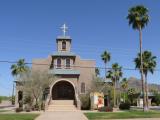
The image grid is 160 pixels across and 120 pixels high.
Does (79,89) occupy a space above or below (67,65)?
below

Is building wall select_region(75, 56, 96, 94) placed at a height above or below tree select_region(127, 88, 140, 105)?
above

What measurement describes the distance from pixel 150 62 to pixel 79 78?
14213 mm

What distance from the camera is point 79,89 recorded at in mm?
58344

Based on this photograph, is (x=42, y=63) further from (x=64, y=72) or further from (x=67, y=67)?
(x=64, y=72)

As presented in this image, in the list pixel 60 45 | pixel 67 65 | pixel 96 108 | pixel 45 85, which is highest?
pixel 60 45

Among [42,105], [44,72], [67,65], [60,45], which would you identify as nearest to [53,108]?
[42,105]

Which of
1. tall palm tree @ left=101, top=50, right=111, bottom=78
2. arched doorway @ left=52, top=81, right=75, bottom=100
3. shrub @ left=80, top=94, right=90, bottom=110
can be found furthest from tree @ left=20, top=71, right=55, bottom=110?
tall palm tree @ left=101, top=50, right=111, bottom=78

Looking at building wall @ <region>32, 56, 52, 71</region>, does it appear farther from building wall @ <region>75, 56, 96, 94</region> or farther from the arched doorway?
building wall @ <region>75, 56, 96, 94</region>

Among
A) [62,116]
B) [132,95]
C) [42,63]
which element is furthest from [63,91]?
[132,95]

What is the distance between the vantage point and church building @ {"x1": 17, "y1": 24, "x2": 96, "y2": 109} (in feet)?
183

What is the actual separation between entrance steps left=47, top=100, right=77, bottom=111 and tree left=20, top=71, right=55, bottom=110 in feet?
7.58

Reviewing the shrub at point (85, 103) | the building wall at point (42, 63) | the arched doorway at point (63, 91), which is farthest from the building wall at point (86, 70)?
the shrub at point (85, 103)

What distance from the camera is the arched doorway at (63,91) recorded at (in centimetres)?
5786

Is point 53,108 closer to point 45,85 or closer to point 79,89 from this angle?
point 45,85
